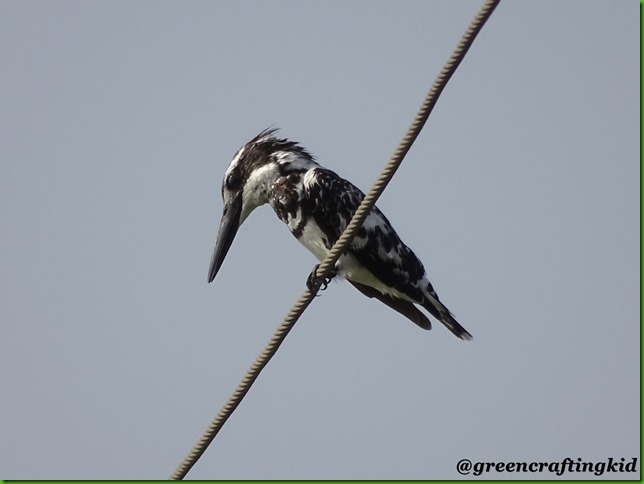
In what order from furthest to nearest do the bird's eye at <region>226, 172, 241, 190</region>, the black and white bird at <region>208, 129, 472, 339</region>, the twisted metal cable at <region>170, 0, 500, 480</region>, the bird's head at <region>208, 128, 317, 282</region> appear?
the bird's eye at <region>226, 172, 241, 190</region> < the bird's head at <region>208, 128, 317, 282</region> < the black and white bird at <region>208, 129, 472, 339</region> < the twisted metal cable at <region>170, 0, 500, 480</region>

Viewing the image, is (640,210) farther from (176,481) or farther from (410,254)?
(176,481)

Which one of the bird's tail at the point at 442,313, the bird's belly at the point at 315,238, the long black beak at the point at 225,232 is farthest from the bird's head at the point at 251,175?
the bird's tail at the point at 442,313

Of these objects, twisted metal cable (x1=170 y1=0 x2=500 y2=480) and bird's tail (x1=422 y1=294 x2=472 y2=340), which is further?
bird's tail (x1=422 y1=294 x2=472 y2=340)

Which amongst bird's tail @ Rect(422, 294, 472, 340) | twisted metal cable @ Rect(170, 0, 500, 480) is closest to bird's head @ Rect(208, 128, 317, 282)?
bird's tail @ Rect(422, 294, 472, 340)

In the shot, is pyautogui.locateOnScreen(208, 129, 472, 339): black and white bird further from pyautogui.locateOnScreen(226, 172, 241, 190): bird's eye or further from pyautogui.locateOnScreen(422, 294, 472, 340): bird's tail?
pyautogui.locateOnScreen(226, 172, 241, 190): bird's eye

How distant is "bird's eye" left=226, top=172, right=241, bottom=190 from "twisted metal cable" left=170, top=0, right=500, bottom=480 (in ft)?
5.56

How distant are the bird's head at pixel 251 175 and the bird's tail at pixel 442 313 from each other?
1.05 m

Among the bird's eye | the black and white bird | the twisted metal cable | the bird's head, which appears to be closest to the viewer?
the twisted metal cable

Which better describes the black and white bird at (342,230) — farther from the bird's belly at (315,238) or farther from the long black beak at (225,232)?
the long black beak at (225,232)

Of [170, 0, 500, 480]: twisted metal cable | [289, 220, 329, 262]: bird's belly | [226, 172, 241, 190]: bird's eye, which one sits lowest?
[170, 0, 500, 480]: twisted metal cable

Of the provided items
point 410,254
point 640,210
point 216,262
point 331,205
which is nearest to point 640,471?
point 640,210

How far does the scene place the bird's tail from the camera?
5.16 meters

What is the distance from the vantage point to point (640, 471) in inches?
184

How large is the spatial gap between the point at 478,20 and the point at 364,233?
2362 mm
